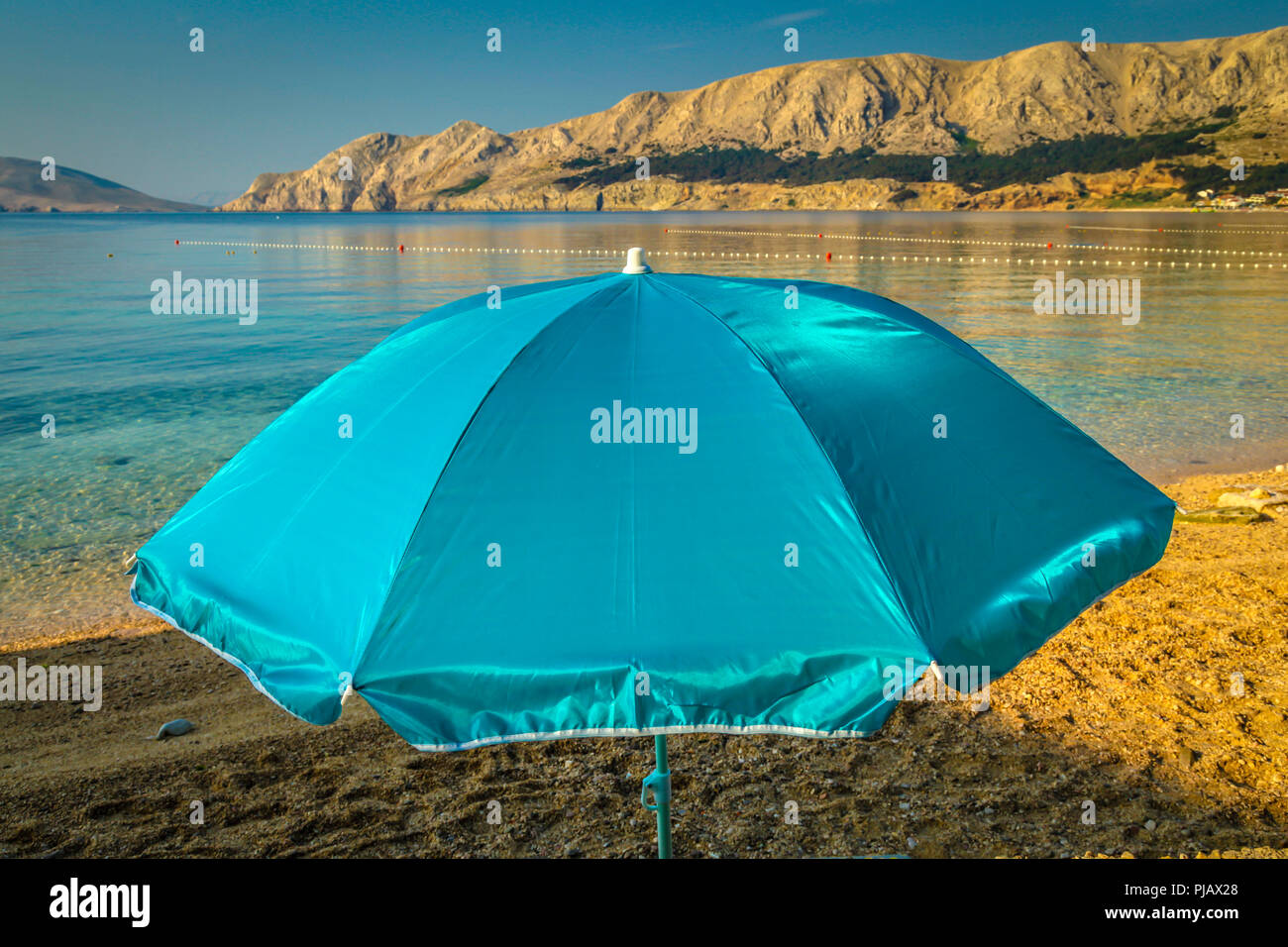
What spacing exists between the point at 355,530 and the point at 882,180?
203773mm

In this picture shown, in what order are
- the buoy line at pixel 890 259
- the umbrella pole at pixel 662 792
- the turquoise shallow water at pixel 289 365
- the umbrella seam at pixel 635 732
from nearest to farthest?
1. the umbrella seam at pixel 635 732
2. the umbrella pole at pixel 662 792
3. the turquoise shallow water at pixel 289 365
4. the buoy line at pixel 890 259

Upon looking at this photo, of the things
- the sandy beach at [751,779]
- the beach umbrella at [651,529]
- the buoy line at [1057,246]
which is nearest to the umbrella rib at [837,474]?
the beach umbrella at [651,529]

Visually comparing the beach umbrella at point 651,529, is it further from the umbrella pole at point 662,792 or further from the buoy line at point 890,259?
the buoy line at point 890,259

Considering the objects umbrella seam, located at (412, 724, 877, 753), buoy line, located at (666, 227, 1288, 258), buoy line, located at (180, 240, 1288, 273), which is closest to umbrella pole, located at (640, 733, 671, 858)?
umbrella seam, located at (412, 724, 877, 753)

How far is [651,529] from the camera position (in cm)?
215

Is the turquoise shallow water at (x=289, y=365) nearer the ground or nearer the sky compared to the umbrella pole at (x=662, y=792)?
nearer the sky

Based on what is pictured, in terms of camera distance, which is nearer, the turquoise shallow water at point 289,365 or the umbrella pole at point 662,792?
the umbrella pole at point 662,792

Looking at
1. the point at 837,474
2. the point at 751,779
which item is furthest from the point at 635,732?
the point at 751,779

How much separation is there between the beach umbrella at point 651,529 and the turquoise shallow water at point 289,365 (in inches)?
18.7

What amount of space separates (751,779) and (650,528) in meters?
2.57

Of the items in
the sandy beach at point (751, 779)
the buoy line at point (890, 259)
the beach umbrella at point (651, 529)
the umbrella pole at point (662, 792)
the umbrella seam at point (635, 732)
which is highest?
the buoy line at point (890, 259)

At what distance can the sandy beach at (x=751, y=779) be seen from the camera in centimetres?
377

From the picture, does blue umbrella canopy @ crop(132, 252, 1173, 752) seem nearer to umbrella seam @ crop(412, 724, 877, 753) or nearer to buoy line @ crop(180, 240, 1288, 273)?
umbrella seam @ crop(412, 724, 877, 753)
